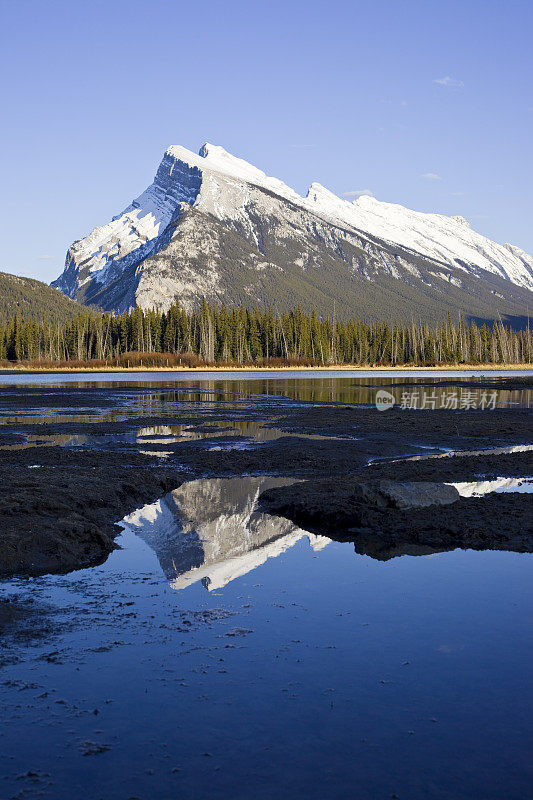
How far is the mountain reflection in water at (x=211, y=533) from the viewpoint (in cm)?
1138

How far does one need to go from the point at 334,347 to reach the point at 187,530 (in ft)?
558

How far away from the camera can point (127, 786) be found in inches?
219

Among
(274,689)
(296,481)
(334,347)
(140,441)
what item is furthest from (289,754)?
(334,347)

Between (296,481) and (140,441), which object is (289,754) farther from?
(140,441)

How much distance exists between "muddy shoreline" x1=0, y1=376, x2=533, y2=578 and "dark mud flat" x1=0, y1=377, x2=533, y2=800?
0.27 feet

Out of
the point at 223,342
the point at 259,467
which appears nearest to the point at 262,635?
the point at 259,467
